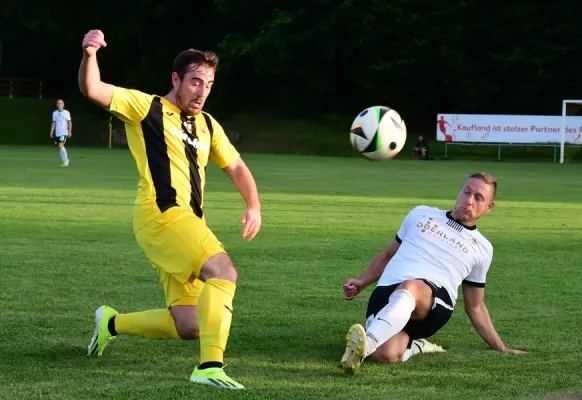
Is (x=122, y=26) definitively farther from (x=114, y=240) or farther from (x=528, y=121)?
(x=114, y=240)

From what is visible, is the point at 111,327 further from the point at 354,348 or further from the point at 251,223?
the point at 354,348

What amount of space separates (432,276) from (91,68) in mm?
2520

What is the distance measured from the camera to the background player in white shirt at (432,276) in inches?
255

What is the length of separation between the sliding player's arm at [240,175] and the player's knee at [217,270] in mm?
530

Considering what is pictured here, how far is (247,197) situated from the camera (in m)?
6.46

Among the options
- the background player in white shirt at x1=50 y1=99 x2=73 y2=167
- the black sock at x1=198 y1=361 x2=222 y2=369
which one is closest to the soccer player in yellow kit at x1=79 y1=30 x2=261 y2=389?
the black sock at x1=198 y1=361 x2=222 y2=369

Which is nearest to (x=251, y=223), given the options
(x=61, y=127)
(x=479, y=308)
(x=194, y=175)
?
(x=194, y=175)

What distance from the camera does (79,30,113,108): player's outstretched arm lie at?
5512 millimetres

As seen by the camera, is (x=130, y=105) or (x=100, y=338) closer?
(x=130, y=105)

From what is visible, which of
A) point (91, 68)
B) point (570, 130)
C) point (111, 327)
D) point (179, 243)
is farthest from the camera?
point (570, 130)

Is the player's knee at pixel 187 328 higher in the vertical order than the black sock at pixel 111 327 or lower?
higher

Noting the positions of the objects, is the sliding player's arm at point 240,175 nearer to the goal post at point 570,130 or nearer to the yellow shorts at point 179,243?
the yellow shorts at point 179,243

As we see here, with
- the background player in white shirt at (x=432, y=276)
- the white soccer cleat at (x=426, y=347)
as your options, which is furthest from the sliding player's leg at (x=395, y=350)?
the white soccer cleat at (x=426, y=347)

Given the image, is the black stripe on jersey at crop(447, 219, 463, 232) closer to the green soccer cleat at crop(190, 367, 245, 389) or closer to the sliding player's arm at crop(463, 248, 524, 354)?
the sliding player's arm at crop(463, 248, 524, 354)
